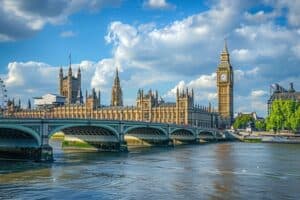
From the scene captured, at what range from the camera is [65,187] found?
1325 inches

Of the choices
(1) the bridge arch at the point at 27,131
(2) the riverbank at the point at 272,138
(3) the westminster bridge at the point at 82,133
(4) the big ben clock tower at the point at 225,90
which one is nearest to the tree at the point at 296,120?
(2) the riverbank at the point at 272,138

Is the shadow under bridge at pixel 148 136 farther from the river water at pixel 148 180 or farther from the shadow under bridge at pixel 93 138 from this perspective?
the river water at pixel 148 180

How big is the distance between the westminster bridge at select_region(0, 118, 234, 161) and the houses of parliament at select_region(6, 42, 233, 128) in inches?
864

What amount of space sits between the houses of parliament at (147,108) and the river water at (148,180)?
73.5 metres

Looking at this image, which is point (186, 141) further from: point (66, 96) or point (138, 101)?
point (66, 96)

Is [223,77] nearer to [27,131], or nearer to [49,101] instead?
[49,101]

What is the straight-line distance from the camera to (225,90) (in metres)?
168

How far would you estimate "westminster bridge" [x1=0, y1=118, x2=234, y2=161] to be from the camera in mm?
51750

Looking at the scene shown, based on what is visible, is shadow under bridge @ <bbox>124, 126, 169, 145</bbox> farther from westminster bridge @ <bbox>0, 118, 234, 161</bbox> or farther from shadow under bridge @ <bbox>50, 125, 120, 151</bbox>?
shadow under bridge @ <bbox>50, 125, 120, 151</bbox>

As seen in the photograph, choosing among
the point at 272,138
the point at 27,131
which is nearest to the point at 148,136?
the point at 272,138

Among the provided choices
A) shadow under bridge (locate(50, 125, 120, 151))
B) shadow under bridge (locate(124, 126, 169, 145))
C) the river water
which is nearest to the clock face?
shadow under bridge (locate(124, 126, 169, 145))

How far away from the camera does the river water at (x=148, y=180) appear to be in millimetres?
31000

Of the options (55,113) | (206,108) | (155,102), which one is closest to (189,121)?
(155,102)

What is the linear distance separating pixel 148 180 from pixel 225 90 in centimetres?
13320
